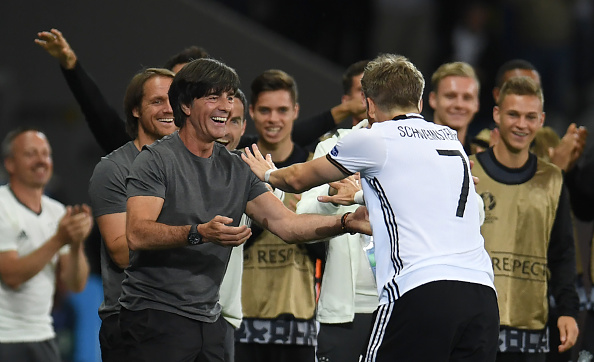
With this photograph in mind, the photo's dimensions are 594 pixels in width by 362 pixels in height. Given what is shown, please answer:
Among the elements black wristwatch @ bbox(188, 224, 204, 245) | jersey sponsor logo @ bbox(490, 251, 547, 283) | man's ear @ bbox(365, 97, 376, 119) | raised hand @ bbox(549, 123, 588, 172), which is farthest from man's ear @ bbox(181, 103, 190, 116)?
raised hand @ bbox(549, 123, 588, 172)

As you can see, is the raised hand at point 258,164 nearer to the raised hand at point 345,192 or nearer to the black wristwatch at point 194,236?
the raised hand at point 345,192

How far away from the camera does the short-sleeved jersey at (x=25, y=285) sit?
22.0ft

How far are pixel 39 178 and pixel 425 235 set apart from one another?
11.5 feet

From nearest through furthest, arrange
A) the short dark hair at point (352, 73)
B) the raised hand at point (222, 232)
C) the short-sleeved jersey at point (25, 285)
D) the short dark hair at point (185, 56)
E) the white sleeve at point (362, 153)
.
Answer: the raised hand at point (222, 232)
the white sleeve at point (362, 153)
the short dark hair at point (185, 56)
the short-sleeved jersey at point (25, 285)
the short dark hair at point (352, 73)

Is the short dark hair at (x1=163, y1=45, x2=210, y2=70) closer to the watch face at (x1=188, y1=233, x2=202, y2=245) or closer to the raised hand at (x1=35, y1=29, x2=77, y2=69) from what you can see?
the raised hand at (x1=35, y1=29, x2=77, y2=69)

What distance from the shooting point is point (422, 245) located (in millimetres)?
4266

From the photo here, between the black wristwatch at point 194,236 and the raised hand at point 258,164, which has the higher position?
the raised hand at point 258,164

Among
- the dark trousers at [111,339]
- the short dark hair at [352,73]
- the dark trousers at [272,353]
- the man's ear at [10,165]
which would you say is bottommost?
the dark trousers at [272,353]

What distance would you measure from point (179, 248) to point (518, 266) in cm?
236

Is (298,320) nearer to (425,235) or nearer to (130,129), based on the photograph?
(130,129)

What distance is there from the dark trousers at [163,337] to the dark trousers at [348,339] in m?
1.26

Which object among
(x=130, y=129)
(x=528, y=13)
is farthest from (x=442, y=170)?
(x=528, y=13)

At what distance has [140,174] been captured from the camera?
441 centimetres

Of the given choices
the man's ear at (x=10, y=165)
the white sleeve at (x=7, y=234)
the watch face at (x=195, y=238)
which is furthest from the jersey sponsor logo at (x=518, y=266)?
the man's ear at (x=10, y=165)
